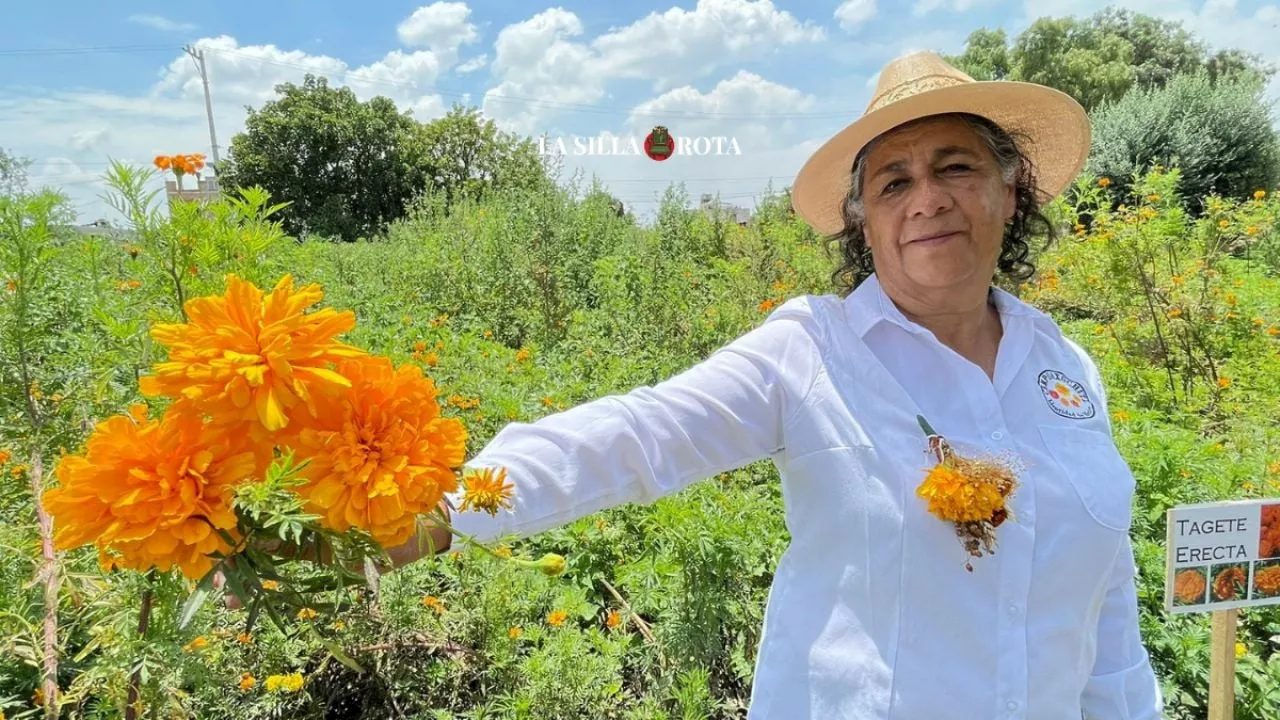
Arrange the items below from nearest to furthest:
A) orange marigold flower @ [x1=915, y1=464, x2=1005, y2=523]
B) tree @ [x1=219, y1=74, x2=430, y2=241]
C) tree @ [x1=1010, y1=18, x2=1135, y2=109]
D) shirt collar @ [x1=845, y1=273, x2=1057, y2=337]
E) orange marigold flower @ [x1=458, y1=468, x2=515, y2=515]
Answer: orange marigold flower @ [x1=458, y1=468, x2=515, y2=515] < orange marigold flower @ [x1=915, y1=464, x2=1005, y2=523] < shirt collar @ [x1=845, y1=273, x2=1057, y2=337] < tree @ [x1=1010, y1=18, x2=1135, y2=109] < tree @ [x1=219, y1=74, x2=430, y2=241]

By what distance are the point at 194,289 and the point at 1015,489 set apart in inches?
55.1

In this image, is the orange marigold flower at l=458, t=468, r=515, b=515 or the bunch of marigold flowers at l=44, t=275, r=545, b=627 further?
the orange marigold flower at l=458, t=468, r=515, b=515

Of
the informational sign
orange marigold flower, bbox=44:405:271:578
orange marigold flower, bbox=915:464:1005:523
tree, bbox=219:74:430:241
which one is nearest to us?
orange marigold flower, bbox=44:405:271:578

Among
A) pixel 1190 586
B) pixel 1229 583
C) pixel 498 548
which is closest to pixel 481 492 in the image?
pixel 498 548

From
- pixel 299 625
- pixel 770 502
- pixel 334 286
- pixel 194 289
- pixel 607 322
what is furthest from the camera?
A: pixel 334 286

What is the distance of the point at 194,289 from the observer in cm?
130

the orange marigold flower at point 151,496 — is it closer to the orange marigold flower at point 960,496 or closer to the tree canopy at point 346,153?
the orange marigold flower at point 960,496

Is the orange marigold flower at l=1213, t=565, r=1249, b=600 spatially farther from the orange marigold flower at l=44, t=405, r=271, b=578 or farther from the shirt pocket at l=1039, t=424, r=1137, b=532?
the orange marigold flower at l=44, t=405, r=271, b=578

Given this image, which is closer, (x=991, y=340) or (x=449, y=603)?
(x=991, y=340)

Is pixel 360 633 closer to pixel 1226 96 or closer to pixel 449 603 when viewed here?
pixel 449 603

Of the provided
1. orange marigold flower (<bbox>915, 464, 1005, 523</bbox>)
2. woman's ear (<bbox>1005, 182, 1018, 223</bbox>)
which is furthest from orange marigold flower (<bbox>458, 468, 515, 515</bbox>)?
woman's ear (<bbox>1005, 182, 1018, 223</bbox>)

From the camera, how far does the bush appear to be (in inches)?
531

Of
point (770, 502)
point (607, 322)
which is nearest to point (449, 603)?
point (770, 502)

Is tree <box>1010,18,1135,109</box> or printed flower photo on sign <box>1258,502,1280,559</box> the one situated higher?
tree <box>1010,18,1135,109</box>
